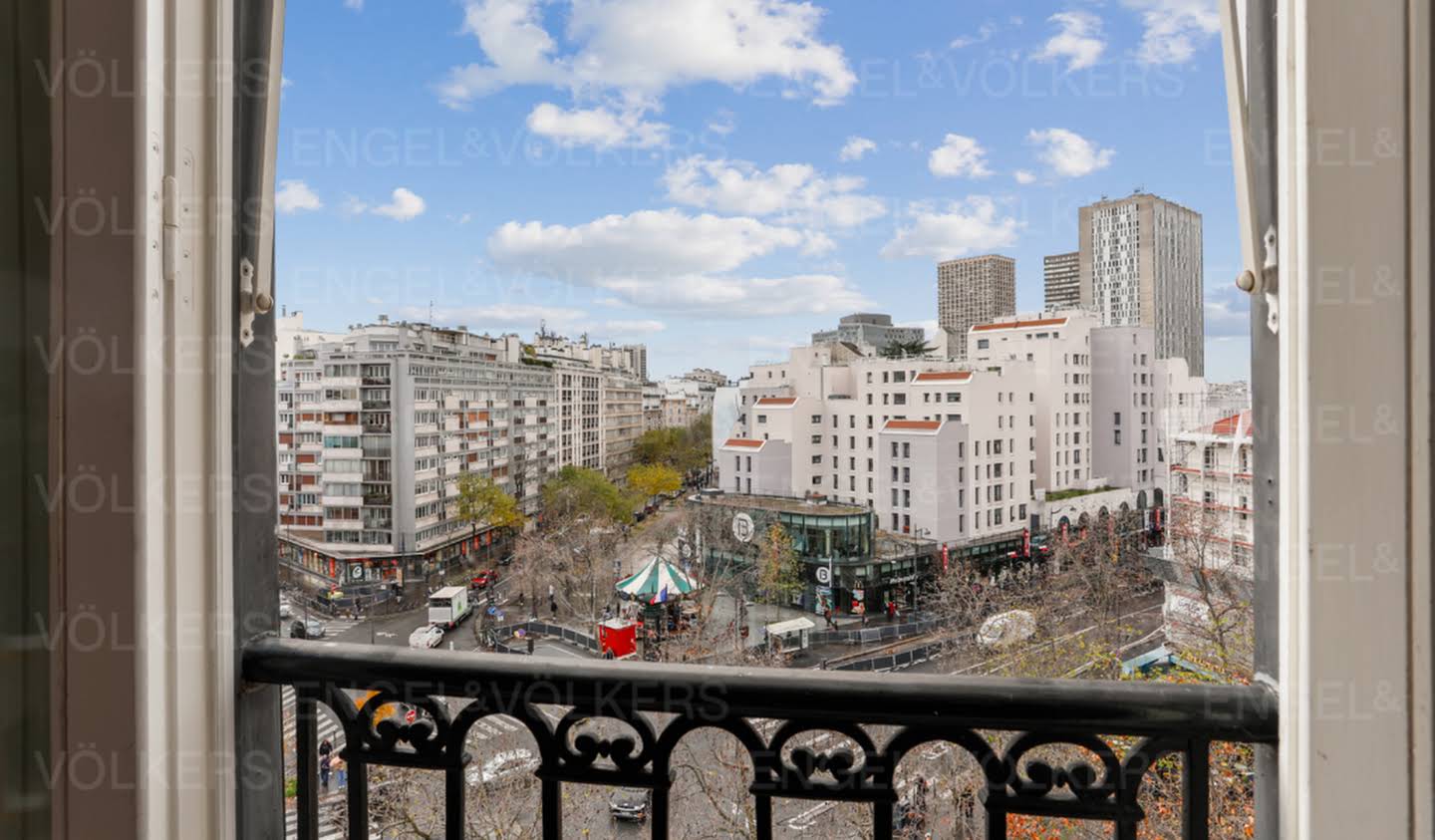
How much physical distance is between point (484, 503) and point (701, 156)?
2.49 ft

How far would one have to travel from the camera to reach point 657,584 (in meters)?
1.46

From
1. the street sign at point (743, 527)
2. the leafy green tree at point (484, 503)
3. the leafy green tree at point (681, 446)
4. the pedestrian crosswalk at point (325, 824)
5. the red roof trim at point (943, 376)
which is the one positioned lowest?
the pedestrian crosswalk at point (325, 824)

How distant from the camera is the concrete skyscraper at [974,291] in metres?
1.40

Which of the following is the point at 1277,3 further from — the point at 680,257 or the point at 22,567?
the point at 22,567

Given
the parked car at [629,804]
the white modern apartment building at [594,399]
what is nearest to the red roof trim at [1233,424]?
the white modern apartment building at [594,399]

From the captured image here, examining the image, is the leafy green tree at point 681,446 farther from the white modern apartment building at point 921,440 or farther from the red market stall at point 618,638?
the red market stall at point 618,638

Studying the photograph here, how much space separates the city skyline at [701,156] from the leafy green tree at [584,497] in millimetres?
277

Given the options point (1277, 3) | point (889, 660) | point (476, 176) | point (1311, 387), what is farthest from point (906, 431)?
point (476, 176)

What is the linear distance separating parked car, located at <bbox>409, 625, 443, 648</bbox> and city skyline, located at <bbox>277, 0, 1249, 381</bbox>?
1.80 ft

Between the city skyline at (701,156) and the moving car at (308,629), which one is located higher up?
the city skyline at (701,156)

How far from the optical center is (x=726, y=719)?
0.95m

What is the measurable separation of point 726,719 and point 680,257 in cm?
86

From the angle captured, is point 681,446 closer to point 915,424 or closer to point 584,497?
point 584,497

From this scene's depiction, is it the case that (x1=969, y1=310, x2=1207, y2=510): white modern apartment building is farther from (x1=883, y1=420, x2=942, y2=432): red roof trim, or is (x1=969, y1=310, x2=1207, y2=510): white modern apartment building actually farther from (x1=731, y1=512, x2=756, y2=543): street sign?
(x1=731, y1=512, x2=756, y2=543): street sign
